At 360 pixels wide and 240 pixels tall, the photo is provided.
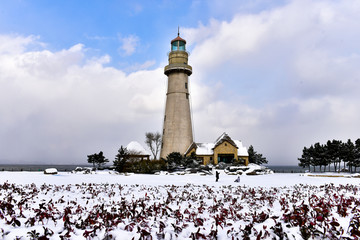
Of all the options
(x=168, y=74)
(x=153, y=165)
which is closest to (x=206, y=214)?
(x=153, y=165)

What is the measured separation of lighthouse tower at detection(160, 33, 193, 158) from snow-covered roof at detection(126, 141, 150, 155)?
6036 millimetres

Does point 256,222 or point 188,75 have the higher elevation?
point 188,75

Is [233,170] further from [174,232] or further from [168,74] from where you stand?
[174,232]

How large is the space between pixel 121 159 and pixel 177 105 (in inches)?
640

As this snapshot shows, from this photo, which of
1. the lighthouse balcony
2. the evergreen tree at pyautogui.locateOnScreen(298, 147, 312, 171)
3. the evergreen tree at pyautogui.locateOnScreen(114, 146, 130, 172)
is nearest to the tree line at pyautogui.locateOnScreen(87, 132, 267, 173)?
the evergreen tree at pyautogui.locateOnScreen(114, 146, 130, 172)

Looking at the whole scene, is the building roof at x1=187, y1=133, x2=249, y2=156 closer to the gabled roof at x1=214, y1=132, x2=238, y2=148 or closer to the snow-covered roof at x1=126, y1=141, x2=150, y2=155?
the gabled roof at x1=214, y1=132, x2=238, y2=148

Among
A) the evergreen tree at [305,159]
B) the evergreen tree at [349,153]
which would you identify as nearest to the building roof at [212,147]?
the evergreen tree at [305,159]

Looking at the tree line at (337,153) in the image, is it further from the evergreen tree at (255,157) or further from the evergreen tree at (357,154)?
the evergreen tree at (255,157)

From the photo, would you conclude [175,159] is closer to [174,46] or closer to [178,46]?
[178,46]

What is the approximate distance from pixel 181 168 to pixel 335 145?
121 ft

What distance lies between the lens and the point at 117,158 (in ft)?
134

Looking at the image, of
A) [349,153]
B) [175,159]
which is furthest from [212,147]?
[349,153]

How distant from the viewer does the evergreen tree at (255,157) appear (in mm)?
57300

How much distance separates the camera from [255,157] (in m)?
58.2
